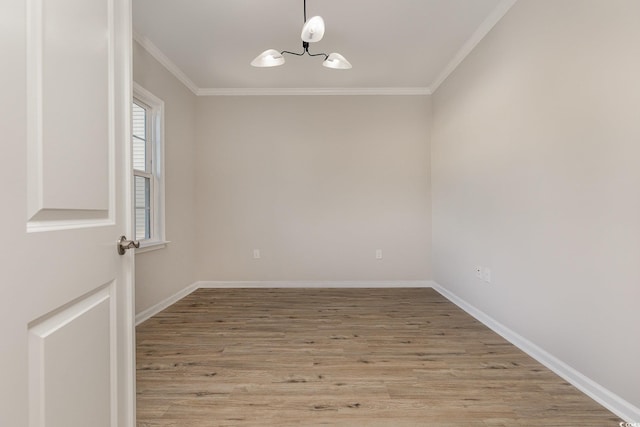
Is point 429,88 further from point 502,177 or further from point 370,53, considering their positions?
point 502,177

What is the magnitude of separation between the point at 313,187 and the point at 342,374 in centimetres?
251

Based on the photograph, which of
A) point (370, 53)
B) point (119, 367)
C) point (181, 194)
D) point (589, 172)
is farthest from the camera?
point (181, 194)

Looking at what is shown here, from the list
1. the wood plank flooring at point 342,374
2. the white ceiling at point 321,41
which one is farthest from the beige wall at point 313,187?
the wood plank flooring at point 342,374

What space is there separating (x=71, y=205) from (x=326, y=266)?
3.42 m

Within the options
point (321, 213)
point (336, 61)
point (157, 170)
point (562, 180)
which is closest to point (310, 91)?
point (336, 61)

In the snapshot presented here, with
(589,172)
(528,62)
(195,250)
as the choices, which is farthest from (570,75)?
(195,250)

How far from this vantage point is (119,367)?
39.3 inches

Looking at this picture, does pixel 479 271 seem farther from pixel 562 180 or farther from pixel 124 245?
pixel 124 245

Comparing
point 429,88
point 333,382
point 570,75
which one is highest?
point 429,88

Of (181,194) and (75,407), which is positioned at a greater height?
(181,194)

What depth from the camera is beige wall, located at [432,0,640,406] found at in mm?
1497

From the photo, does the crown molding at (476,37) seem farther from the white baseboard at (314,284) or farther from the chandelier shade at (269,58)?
the white baseboard at (314,284)

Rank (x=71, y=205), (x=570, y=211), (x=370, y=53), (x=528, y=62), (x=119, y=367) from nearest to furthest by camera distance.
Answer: (x=71, y=205) → (x=119, y=367) → (x=570, y=211) → (x=528, y=62) → (x=370, y=53)

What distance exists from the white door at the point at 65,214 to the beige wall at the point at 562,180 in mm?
2131
